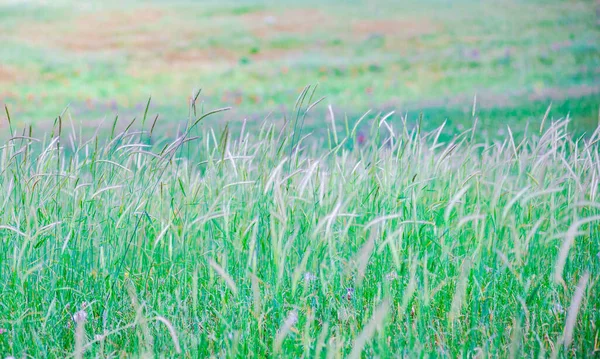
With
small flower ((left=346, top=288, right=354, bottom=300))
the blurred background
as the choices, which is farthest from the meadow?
the blurred background

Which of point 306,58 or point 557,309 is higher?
point 306,58

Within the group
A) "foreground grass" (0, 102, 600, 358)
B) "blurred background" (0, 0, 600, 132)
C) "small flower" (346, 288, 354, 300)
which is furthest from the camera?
"blurred background" (0, 0, 600, 132)

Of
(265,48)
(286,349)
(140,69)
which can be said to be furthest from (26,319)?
(265,48)

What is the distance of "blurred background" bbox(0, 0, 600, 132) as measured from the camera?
5199 mm

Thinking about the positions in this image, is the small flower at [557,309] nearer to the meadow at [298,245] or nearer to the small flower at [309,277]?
the meadow at [298,245]

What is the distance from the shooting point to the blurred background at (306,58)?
Answer: 5199 millimetres

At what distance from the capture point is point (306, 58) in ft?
21.6

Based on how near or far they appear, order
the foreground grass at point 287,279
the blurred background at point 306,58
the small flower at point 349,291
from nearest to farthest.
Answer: the foreground grass at point 287,279
the small flower at point 349,291
the blurred background at point 306,58

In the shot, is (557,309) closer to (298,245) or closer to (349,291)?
(349,291)

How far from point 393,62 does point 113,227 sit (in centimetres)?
568

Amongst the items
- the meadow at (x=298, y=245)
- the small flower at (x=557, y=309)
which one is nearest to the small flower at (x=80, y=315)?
the meadow at (x=298, y=245)

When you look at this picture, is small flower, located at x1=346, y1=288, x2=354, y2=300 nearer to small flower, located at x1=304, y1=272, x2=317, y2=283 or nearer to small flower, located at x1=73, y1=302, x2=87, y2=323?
small flower, located at x1=304, y1=272, x2=317, y2=283

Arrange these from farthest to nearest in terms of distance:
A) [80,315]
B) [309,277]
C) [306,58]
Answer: [306,58] < [309,277] < [80,315]

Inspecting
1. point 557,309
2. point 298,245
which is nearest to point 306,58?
point 298,245
